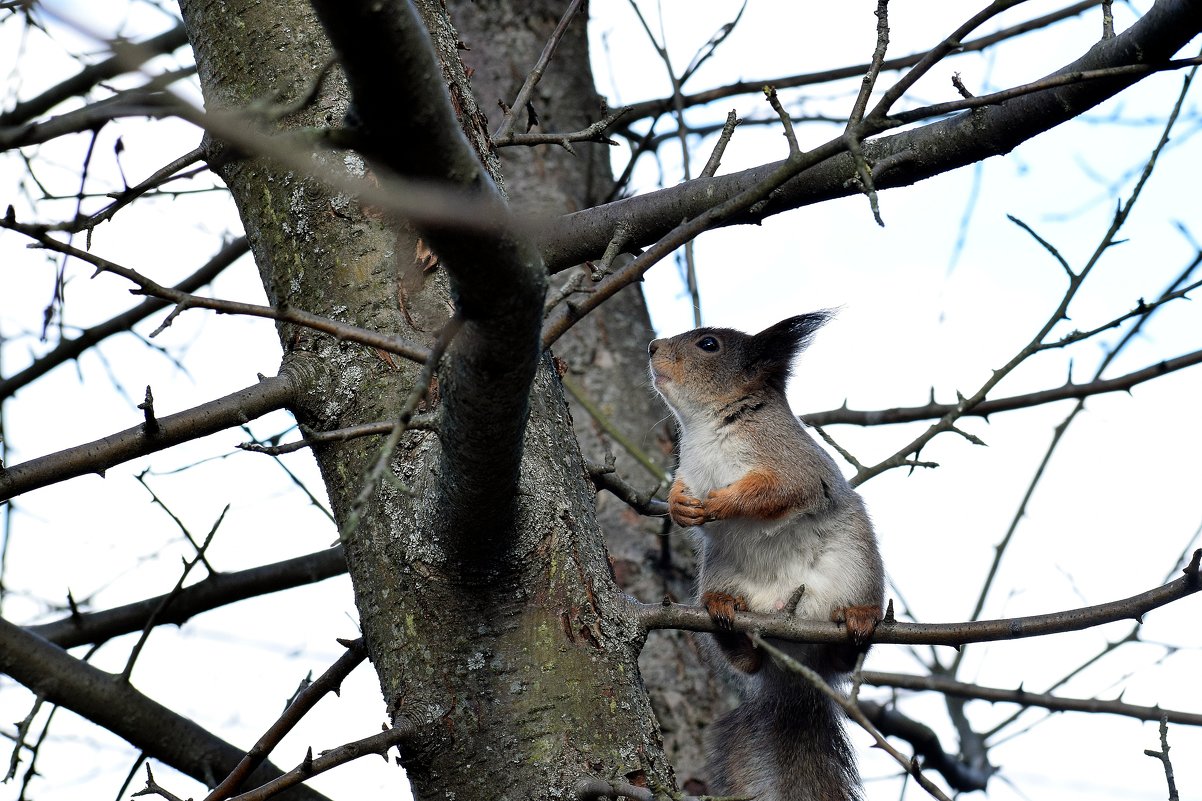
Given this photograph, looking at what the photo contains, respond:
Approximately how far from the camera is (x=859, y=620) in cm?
262

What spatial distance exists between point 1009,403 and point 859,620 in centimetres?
137

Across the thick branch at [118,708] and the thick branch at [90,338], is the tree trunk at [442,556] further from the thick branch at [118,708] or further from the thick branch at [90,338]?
the thick branch at [90,338]

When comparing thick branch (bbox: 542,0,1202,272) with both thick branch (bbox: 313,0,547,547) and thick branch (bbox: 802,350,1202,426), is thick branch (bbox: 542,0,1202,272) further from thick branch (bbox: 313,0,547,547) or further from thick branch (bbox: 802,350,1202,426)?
thick branch (bbox: 802,350,1202,426)

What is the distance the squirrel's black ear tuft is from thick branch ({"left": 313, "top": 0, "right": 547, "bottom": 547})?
6.36 ft

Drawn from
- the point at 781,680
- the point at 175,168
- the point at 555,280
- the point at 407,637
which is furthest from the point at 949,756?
the point at 175,168

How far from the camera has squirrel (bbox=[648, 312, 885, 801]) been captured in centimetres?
302

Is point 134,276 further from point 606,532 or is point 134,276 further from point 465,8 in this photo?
point 465,8

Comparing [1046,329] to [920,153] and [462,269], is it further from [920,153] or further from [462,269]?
[462,269]

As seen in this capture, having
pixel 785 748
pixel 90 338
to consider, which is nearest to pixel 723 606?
pixel 785 748

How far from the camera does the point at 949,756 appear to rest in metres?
4.14

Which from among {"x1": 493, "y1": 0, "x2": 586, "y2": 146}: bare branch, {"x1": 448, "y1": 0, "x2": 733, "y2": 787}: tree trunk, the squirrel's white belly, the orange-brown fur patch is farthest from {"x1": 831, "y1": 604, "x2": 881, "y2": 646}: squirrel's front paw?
{"x1": 493, "y1": 0, "x2": 586, "y2": 146}: bare branch

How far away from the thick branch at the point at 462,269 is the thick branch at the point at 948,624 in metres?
0.56

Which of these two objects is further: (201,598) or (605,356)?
(605,356)

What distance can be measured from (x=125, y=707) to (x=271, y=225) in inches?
52.4
